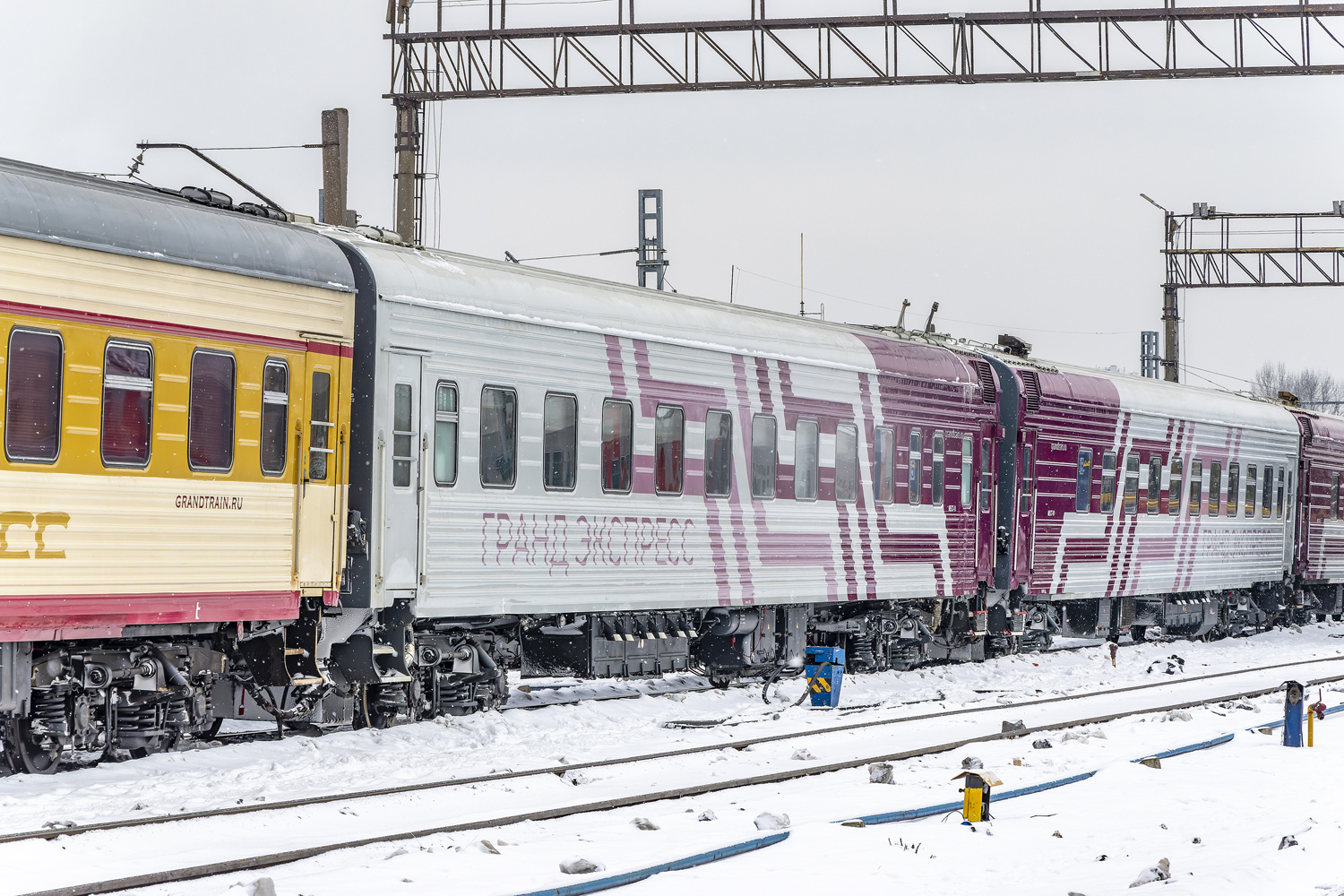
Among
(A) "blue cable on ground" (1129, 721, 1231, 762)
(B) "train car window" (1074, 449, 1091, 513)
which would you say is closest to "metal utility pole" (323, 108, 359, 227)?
(B) "train car window" (1074, 449, 1091, 513)

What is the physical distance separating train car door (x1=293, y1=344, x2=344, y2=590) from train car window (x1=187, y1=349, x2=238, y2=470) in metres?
0.69

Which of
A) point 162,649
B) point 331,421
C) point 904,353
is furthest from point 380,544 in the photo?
point 904,353

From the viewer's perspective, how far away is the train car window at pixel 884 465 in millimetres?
19719

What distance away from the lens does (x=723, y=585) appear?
17.3 m

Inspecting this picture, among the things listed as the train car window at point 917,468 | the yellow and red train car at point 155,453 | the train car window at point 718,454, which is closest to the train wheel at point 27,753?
the yellow and red train car at point 155,453

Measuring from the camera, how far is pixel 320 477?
42.2 ft

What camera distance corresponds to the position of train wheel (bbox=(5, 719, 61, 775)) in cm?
1127

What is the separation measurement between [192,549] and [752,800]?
14.4 ft

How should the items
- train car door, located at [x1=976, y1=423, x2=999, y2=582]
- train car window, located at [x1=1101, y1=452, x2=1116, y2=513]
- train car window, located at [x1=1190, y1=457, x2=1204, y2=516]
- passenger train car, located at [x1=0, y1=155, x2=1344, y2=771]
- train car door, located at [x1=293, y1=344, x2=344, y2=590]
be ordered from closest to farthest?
passenger train car, located at [x1=0, y1=155, x2=1344, y2=771] → train car door, located at [x1=293, y1=344, x2=344, y2=590] → train car door, located at [x1=976, y1=423, x2=999, y2=582] → train car window, located at [x1=1101, y1=452, x2=1116, y2=513] → train car window, located at [x1=1190, y1=457, x2=1204, y2=516]

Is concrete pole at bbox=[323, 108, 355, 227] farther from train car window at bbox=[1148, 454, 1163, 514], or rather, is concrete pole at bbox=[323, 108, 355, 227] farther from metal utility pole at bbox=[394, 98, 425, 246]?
train car window at bbox=[1148, 454, 1163, 514]

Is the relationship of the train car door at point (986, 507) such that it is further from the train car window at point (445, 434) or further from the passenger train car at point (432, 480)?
the train car window at point (445, 434)

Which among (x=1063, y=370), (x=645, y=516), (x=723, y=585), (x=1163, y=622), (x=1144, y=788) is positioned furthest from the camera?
(x=1163, y=622)

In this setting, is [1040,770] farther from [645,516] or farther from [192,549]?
[192,549]

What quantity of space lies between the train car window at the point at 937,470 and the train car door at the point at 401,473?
908 cm
